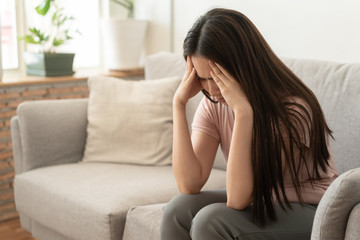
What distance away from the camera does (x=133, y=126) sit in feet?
8.04

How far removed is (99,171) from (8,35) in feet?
4.40

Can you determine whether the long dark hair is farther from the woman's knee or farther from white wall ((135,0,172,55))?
white wall ((135,0,172,55))

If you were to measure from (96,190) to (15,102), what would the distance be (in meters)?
1.06

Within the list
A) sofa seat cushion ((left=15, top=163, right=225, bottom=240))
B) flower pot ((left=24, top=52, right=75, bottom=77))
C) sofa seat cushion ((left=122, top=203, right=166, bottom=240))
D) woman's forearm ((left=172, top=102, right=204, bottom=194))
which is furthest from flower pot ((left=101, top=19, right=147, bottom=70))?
woman's forearm ((left=172, top=102, right=204, bottom=194))

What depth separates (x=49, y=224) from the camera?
2172 mm

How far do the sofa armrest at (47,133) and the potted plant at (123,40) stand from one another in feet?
2.89

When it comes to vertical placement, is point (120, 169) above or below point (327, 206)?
below

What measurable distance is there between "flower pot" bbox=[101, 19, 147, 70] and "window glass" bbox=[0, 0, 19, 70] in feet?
1.70

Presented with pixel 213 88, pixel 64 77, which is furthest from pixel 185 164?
pixel 64 77

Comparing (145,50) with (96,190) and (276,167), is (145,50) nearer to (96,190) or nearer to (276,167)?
(96,190)

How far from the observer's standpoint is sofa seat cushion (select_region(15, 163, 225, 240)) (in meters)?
1.93

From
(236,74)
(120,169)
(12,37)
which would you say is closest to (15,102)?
(12,37)

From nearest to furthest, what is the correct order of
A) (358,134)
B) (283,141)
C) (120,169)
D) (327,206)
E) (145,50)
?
(327,206) < (283,141) < (358,134) < (120,169) < (145,50)

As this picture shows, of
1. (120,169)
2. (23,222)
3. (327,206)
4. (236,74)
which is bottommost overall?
(23,222)
